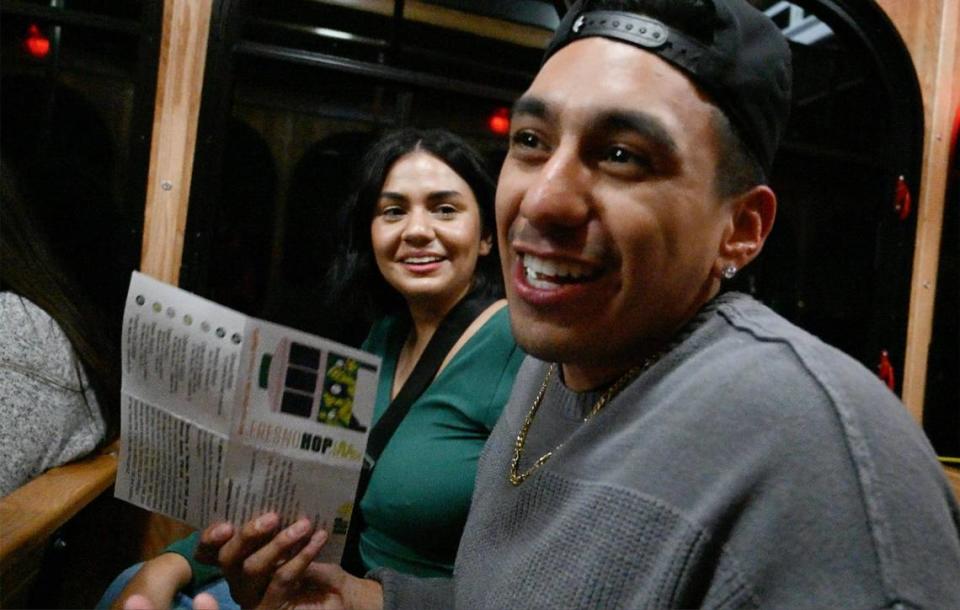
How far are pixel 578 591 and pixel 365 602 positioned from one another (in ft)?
1.71

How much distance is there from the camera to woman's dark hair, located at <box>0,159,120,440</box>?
1717mm

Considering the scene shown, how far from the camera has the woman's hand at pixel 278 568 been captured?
926mm

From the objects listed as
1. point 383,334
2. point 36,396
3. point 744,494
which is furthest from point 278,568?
point 36,396

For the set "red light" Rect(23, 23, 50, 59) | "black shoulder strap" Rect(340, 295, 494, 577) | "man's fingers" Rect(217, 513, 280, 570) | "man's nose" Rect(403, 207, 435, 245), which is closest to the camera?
"man's fingers" Rect(217, 513, 280, 570)

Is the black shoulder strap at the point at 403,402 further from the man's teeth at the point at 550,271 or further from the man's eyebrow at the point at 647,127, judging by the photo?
the man's eyebrow at the point at 647,127

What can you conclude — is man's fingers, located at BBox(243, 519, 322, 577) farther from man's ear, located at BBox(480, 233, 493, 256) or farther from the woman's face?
man's ear, located at BBox(480, 233, 493, 256)

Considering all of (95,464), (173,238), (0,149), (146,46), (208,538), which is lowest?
(95,464)

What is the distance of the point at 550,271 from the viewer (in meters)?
0.74

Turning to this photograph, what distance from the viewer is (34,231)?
177cm

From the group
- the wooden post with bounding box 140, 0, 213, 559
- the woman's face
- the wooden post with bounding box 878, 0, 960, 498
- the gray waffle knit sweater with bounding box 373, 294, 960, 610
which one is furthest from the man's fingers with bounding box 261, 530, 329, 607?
the wooden post with bounding box 878, 0, 960, 498

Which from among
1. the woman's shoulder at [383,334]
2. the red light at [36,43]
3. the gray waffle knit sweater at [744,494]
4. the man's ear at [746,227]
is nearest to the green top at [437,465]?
the woman's shoulder at [383,334]

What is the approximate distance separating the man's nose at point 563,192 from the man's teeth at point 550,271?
0.04 m

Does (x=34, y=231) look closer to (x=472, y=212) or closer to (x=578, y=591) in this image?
(x=472, y=212)

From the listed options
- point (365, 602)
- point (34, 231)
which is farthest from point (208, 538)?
point (34, 231)
